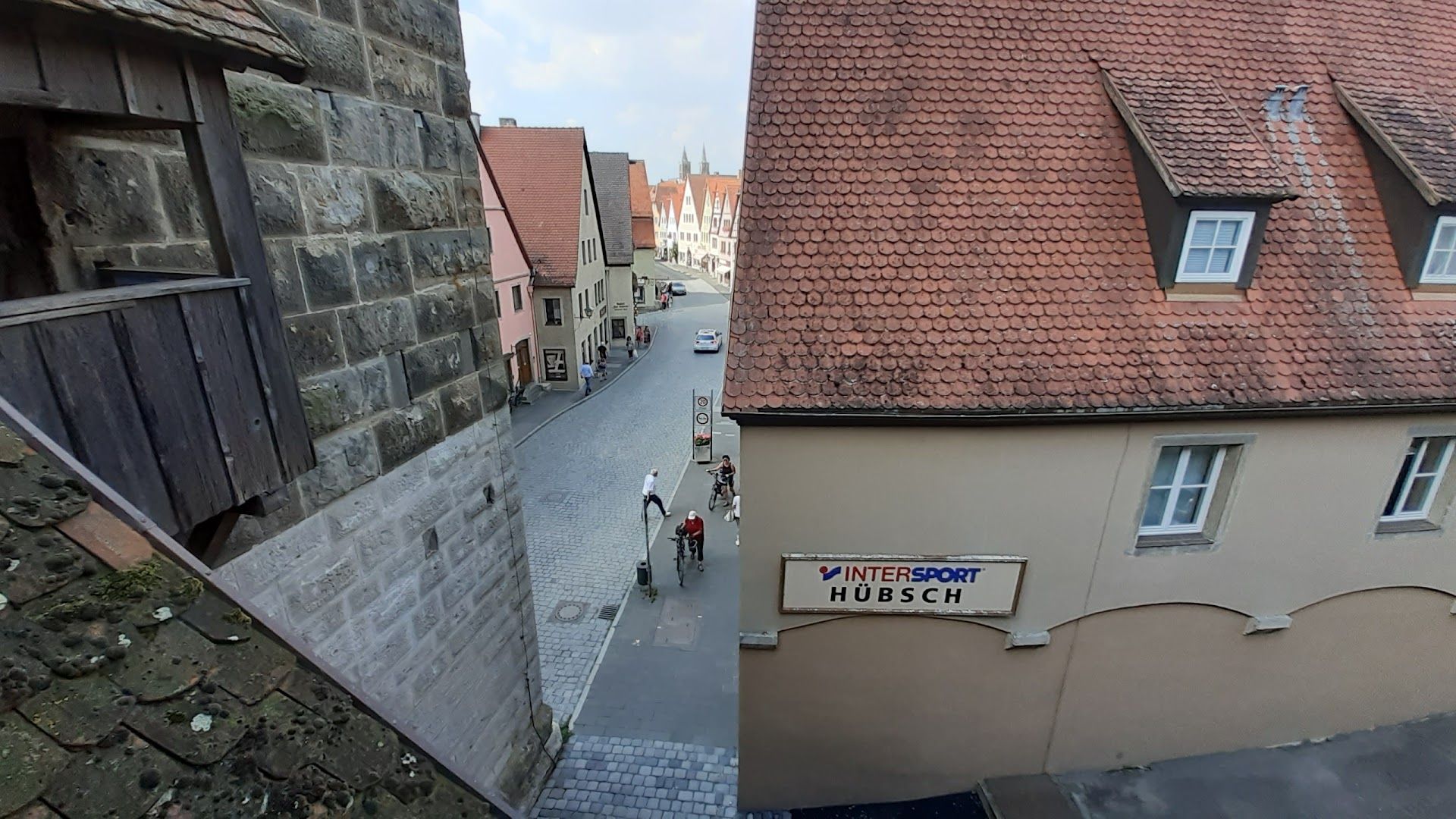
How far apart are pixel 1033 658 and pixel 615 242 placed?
1124 inches

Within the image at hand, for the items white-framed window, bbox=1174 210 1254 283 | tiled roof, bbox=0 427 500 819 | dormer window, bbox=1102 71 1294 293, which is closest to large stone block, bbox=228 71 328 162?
tiled roof, bbox=0 427 500 819

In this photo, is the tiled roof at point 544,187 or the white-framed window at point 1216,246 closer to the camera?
the white-framed window at point 1216,246

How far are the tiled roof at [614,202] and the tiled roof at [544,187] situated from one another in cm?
663

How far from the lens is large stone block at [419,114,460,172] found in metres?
3.70

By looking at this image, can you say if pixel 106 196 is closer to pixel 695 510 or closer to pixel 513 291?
pixel 695 510

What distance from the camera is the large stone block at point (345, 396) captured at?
10.00 ft

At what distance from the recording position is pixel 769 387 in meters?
5.18

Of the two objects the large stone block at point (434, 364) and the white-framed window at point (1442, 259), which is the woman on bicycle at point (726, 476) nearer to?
the large stone block at point (434, 364)

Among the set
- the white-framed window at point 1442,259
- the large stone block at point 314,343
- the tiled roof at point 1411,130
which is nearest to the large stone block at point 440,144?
the large stone block at point 314,343

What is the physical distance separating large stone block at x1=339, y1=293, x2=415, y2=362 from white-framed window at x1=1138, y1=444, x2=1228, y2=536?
245 inches

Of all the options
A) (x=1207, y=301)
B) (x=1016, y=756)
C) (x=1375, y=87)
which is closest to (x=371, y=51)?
(x=1207, y=301)

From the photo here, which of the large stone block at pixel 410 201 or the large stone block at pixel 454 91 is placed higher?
the large stone block at pixel 454 91

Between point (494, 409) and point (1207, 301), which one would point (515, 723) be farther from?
point (1207, 301)

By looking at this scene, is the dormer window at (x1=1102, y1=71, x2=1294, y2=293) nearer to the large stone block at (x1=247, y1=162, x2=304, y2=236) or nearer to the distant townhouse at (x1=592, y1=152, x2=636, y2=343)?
the large stone block at (x1=247, y1=162, x2=304, y2=236)
